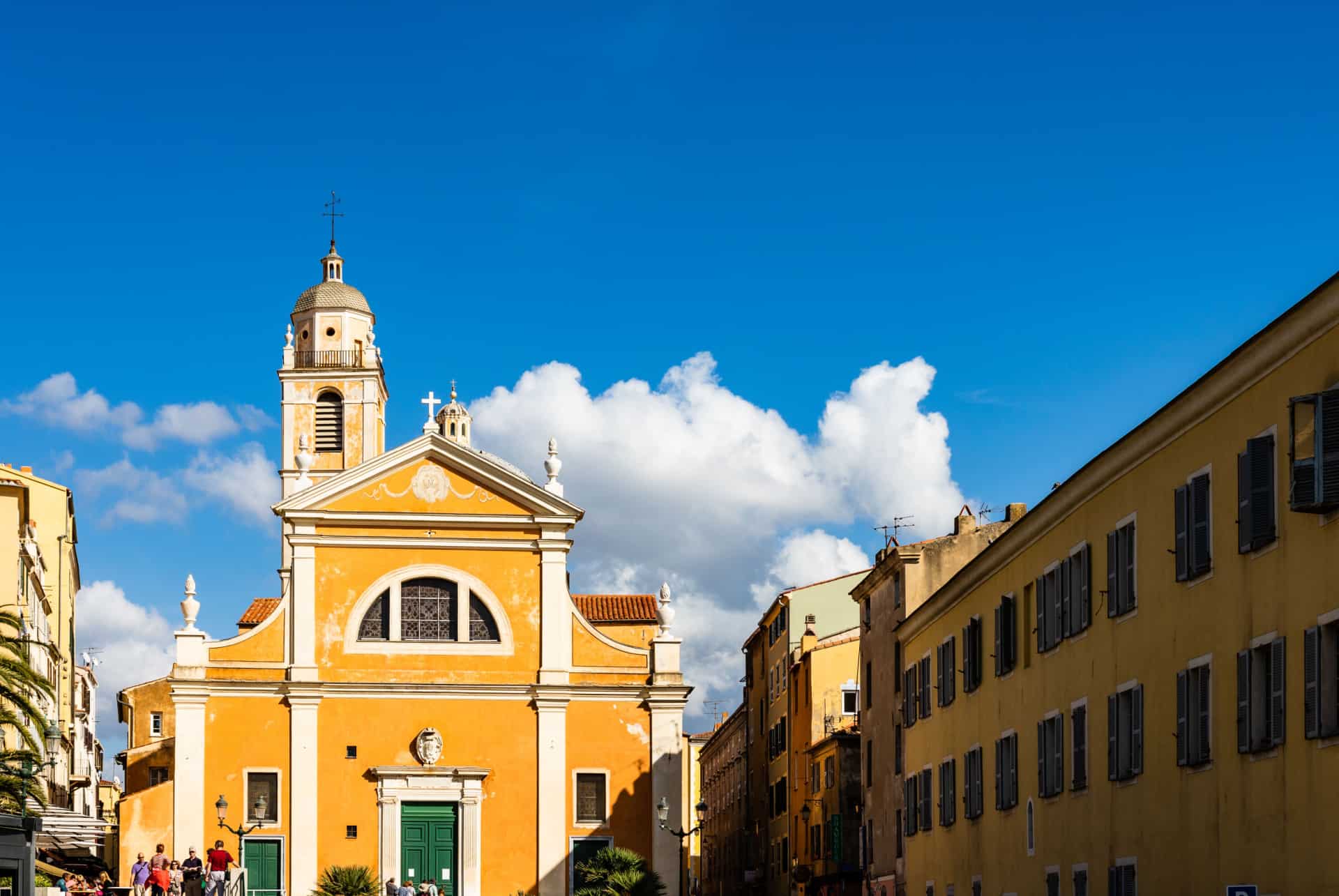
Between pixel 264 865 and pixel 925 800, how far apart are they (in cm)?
1656

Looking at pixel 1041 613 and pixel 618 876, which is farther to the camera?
pixel 618 876

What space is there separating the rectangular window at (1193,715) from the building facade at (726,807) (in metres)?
52.8

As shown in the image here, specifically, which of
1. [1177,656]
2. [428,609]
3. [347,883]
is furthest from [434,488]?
[1177,656]

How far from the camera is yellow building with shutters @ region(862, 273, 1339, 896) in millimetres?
18531

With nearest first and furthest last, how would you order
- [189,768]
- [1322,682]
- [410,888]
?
[1322,682], [410,888], [189,768]

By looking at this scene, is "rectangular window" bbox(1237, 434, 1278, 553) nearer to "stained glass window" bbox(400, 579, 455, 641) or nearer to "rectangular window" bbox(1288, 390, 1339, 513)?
"rectangular window" bbox(1288, 390, 1339, 513)

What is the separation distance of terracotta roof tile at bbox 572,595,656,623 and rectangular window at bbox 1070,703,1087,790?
96.0ft

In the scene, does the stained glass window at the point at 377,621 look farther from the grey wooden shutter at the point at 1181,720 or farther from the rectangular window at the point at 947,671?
the grey wooden shutter at the point at 1181,720

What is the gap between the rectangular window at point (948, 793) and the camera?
37188 millimetres

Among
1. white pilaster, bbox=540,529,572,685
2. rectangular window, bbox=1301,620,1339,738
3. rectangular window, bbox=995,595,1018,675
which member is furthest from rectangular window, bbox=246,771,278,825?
rectangular window, bbox=1301,620,1339,738

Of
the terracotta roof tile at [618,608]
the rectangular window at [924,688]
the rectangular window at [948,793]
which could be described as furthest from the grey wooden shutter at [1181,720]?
the terracotta roof tile at [618,608]

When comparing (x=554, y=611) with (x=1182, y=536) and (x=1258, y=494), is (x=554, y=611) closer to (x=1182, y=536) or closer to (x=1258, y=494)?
(x=1182, y=536)

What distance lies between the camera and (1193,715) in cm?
2212

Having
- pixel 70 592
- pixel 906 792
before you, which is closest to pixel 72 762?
Answer: pixel 70 592
